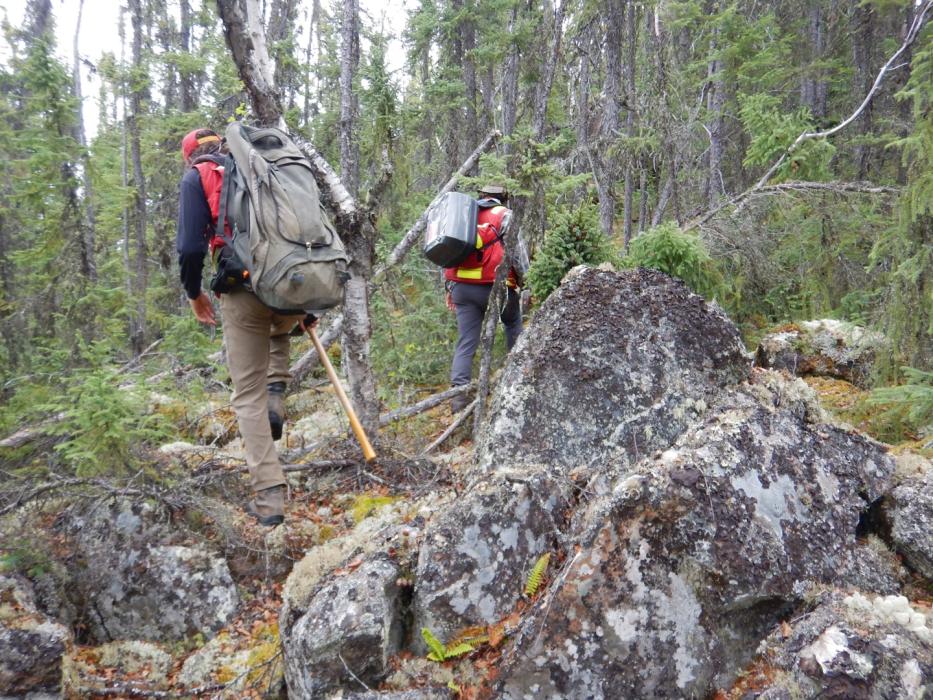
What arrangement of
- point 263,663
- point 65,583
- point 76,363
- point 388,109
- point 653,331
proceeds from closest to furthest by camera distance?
point 263,663
point 65,583
point 653,331
point 388,109
point 76,363

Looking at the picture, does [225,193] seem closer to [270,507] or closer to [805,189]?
[270,507]

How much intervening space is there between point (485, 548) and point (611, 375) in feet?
5.30

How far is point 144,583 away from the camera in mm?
4254

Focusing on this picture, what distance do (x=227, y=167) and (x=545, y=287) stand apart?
10.7ft

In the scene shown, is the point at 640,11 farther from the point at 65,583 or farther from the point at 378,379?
the point at 65,583

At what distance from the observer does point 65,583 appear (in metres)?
4.10

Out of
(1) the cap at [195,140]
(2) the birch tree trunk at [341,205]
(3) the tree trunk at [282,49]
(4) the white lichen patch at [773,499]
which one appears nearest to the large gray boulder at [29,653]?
(2) the birch tree trunk at [341,205]

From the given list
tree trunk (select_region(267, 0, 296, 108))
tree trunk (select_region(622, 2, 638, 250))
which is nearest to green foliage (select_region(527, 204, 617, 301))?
tree trunk (select_region(622, 2, 638, 250))

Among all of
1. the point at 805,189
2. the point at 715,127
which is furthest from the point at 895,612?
the point at 715,127

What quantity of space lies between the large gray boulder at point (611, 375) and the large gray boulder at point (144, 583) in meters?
2.09

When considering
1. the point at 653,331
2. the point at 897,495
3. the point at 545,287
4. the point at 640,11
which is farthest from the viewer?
the point at 640,11

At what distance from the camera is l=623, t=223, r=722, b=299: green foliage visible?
6027mm

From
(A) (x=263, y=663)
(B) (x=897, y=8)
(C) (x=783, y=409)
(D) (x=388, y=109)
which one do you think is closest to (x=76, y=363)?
(D) (x=388, y=109)

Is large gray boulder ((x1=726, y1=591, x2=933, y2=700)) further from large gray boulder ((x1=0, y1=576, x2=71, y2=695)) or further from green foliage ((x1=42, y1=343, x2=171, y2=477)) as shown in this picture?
green foliage ((x1=42, y1=343, x2=171, y2=477))
